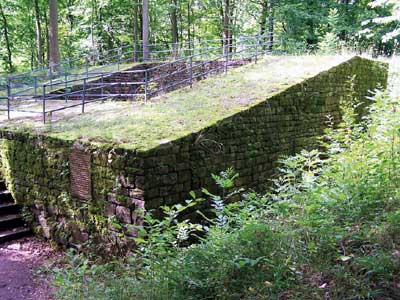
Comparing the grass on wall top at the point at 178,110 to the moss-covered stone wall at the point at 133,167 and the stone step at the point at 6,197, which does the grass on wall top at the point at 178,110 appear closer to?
the moss-covered stone wall at the point at 133,167

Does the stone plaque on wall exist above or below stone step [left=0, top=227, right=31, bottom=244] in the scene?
above

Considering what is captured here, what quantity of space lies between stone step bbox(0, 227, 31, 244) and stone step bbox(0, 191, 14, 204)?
66 cm

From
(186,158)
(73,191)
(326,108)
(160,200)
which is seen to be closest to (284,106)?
(326,108)

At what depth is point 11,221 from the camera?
287 inches

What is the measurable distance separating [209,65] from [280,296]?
10.6 metres

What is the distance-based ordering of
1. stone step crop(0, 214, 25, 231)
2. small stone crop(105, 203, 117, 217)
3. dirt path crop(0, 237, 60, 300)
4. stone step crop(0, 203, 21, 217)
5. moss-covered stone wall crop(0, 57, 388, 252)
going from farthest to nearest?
stone step crop(0, 203, 21, 217) < stone step crop(0, 214, 25, 231) < small stone crop(105, 203, 117, 217) < moss-covered stone wall crop(0, 57, 388, 252) < dirt path crop(0, 237, 60, 300)

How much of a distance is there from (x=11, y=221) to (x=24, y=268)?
1.49m

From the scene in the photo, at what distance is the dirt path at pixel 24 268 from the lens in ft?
17.7

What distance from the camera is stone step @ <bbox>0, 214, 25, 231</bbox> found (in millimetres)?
7182

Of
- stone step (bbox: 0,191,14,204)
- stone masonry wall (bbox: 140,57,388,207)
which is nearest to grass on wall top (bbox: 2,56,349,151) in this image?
stone masonry wall (bbox: 140,57,388,207)

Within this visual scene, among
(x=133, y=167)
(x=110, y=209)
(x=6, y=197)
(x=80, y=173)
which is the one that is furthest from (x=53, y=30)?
(x=133, y=167)

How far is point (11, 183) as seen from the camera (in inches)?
301

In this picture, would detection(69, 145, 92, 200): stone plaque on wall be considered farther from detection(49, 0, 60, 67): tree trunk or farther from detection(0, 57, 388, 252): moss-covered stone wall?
detection(49, 0, 60, 67): tree trunk

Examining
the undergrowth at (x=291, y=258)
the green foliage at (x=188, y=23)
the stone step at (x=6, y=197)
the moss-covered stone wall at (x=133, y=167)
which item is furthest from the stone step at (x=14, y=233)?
the green foliage at (x=188, y=23)
